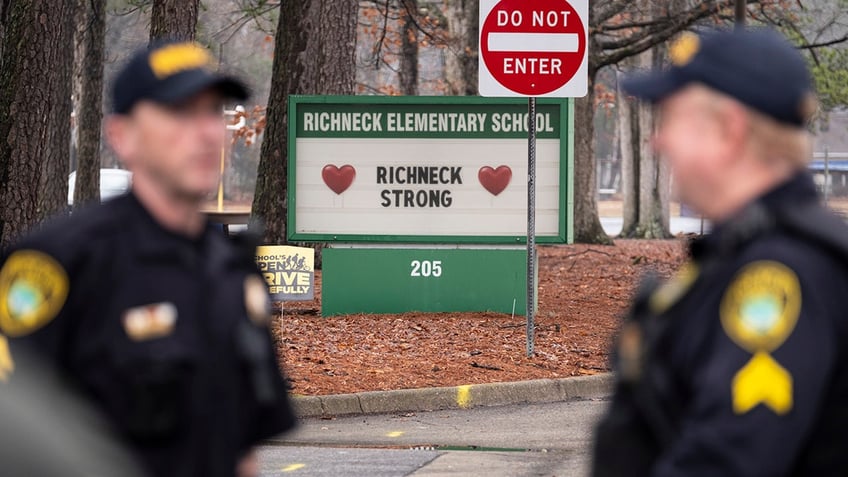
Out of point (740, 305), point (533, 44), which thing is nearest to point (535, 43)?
point (533, 44)

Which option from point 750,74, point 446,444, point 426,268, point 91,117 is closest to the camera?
point 750,74

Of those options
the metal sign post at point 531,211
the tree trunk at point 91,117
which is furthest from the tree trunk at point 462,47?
the metal sign post at point 531,211

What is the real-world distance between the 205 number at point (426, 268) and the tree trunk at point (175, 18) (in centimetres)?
308

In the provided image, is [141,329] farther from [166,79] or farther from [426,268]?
[426,268]

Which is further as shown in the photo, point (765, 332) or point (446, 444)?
point (446, 444)

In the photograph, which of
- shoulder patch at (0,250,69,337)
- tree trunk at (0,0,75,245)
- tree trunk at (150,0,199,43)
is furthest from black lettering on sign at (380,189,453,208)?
shoulder patch at (0,250,69,337)

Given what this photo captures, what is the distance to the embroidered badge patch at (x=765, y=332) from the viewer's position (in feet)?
9.31

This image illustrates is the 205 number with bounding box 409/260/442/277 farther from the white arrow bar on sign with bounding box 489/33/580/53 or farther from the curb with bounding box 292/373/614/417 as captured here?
the curb with bounding box 292/373/614/417

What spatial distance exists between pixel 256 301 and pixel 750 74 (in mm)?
1244

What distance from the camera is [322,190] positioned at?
615 inches

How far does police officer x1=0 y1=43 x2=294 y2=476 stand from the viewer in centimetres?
339

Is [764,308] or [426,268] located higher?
[764,308]

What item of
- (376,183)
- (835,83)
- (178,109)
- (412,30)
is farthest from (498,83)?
(835,83)

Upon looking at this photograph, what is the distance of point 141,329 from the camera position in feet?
11.2
